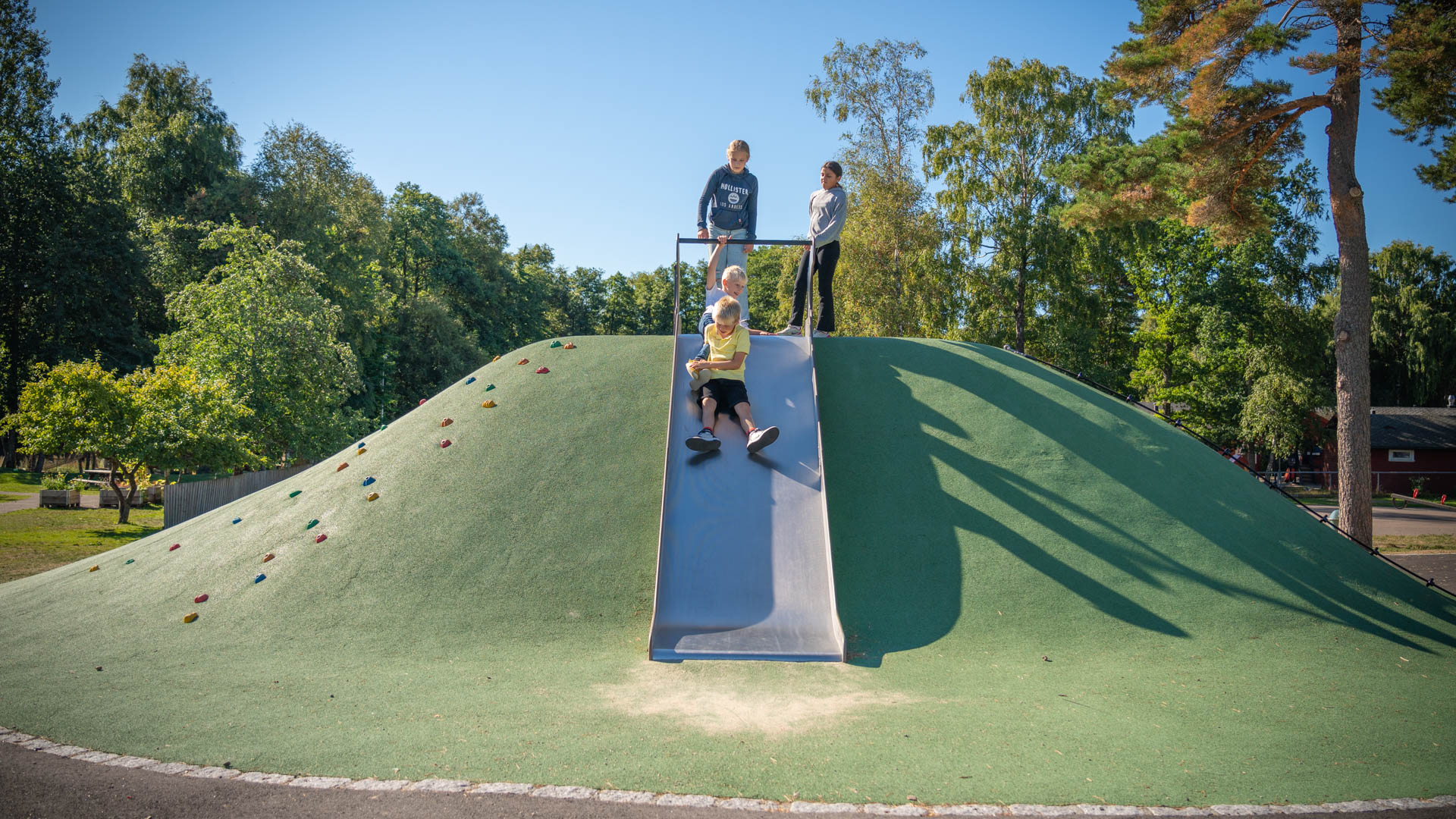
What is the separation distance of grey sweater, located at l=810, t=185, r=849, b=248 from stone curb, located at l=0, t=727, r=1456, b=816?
7655 millimetres

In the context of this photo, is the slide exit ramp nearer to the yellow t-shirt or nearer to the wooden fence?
the yellow t-shirt

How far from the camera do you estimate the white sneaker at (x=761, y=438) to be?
7898 millimetres

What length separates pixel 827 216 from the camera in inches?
406

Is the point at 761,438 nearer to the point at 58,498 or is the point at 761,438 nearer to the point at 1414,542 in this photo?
the point at 1414,542

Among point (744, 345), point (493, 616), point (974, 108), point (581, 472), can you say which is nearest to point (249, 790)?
point (493, 616)

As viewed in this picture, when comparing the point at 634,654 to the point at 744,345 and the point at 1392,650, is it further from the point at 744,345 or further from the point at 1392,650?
the point at 1392,650

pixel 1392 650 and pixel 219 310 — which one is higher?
pixel 219 310

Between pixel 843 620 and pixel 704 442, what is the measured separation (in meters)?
2.34

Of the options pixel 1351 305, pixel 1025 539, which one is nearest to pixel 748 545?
pixel 1025 539

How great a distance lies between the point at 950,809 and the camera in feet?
13.1

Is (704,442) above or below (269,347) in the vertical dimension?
below

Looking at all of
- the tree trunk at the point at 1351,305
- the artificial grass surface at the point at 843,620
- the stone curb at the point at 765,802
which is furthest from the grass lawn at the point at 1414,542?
the stone curb at the point at 765,802

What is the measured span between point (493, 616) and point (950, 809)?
464 centimetres

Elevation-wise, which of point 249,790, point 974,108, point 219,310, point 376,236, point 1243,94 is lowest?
point 249,790
